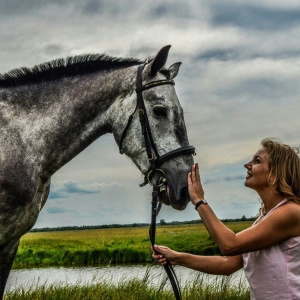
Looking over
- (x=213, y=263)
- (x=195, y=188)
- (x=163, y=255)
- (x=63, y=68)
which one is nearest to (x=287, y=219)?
(x=195, y=188)

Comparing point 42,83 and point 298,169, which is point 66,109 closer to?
point 42,83

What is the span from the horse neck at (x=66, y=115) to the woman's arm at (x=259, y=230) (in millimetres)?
1589

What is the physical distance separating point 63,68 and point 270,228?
2670 mm

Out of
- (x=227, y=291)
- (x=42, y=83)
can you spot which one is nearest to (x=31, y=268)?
(x=227, y=291)

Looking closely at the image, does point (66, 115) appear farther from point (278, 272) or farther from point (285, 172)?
point (278, 272)

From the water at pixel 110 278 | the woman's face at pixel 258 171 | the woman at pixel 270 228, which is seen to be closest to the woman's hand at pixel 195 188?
the woman at pixel 270 228

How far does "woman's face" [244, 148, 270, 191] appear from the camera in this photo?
3684mm

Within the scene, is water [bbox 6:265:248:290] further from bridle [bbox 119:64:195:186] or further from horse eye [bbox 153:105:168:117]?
horse eye [bbox 153:105:168:117]

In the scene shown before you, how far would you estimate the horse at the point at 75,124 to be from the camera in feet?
14.1

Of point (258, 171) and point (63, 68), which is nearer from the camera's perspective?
point (258, 171)

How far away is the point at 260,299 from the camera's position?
11.9ft

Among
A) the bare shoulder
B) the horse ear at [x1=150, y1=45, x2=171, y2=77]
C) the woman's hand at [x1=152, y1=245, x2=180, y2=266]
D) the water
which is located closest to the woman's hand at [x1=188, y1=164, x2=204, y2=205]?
the bare shoulder

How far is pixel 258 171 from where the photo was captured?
369 cm

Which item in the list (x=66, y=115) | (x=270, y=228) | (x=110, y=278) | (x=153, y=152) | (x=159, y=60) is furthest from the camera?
(x=110, y=278)
